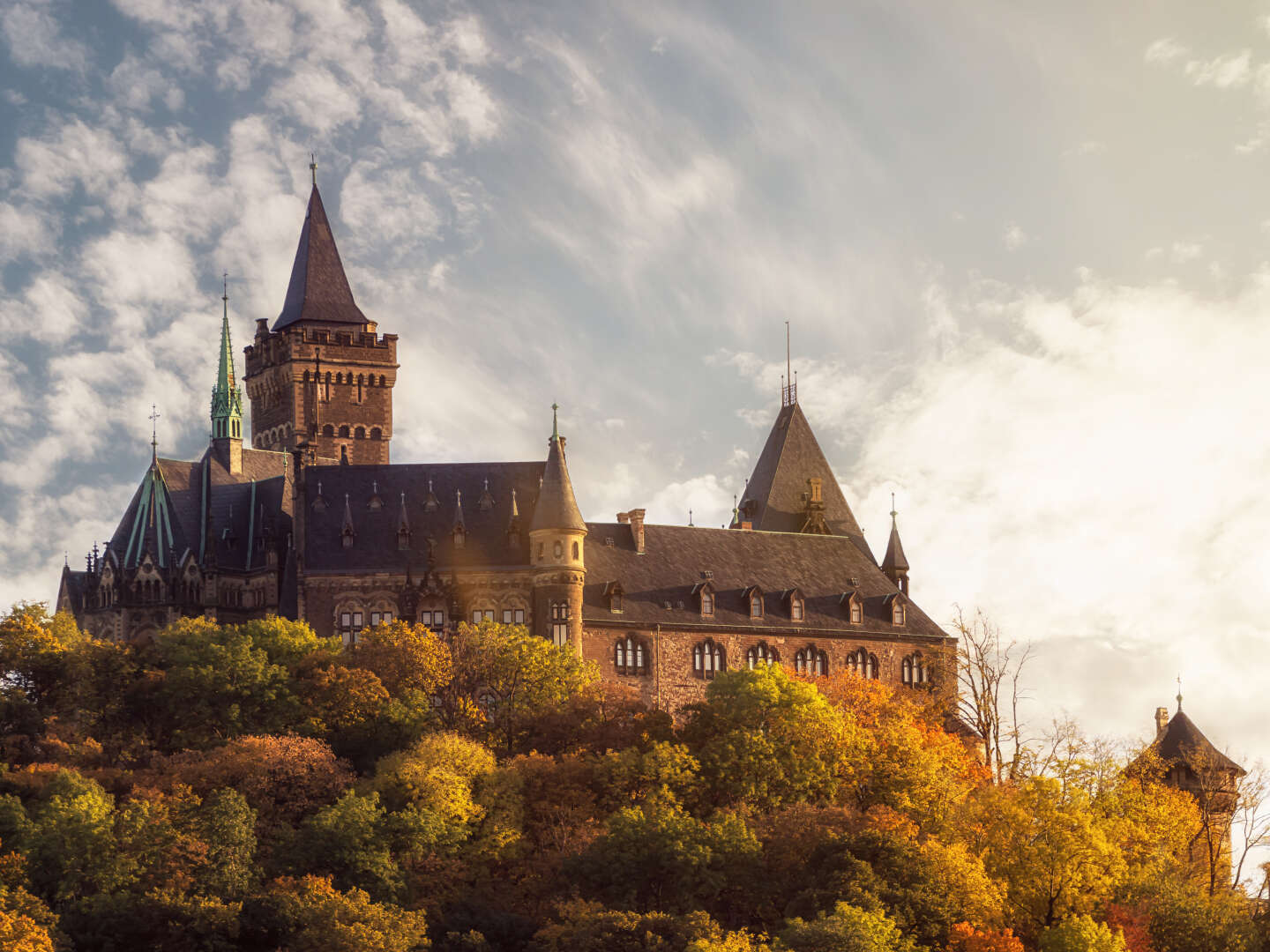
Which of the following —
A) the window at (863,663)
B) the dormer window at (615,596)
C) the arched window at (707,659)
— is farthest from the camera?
the window at (863,663)

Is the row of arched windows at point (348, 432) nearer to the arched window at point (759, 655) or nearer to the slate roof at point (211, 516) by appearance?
the slate roof at point (211, 516)

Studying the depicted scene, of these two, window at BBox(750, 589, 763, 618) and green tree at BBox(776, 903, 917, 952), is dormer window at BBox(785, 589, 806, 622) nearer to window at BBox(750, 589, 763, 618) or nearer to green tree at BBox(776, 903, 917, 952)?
window at BBox(750, 589, 763, 618)

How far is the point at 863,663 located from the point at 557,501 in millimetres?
19098

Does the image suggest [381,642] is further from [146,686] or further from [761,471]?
[761,471]

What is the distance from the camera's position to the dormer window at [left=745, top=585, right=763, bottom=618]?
356 feet

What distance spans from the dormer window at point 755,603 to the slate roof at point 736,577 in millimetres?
322

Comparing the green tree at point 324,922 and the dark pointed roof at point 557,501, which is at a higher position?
the dark pointed roof at point 557,501

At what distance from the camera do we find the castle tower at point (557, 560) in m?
102

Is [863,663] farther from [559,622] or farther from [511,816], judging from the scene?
[511,816]

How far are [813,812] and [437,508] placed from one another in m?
31.6

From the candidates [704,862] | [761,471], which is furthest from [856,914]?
[761,471]

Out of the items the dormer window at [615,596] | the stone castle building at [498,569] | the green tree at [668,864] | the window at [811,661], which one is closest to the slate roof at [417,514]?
the stone castle building at [498,569]

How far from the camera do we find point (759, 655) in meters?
108

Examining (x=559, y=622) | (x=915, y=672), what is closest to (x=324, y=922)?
(x=559, y=622)
